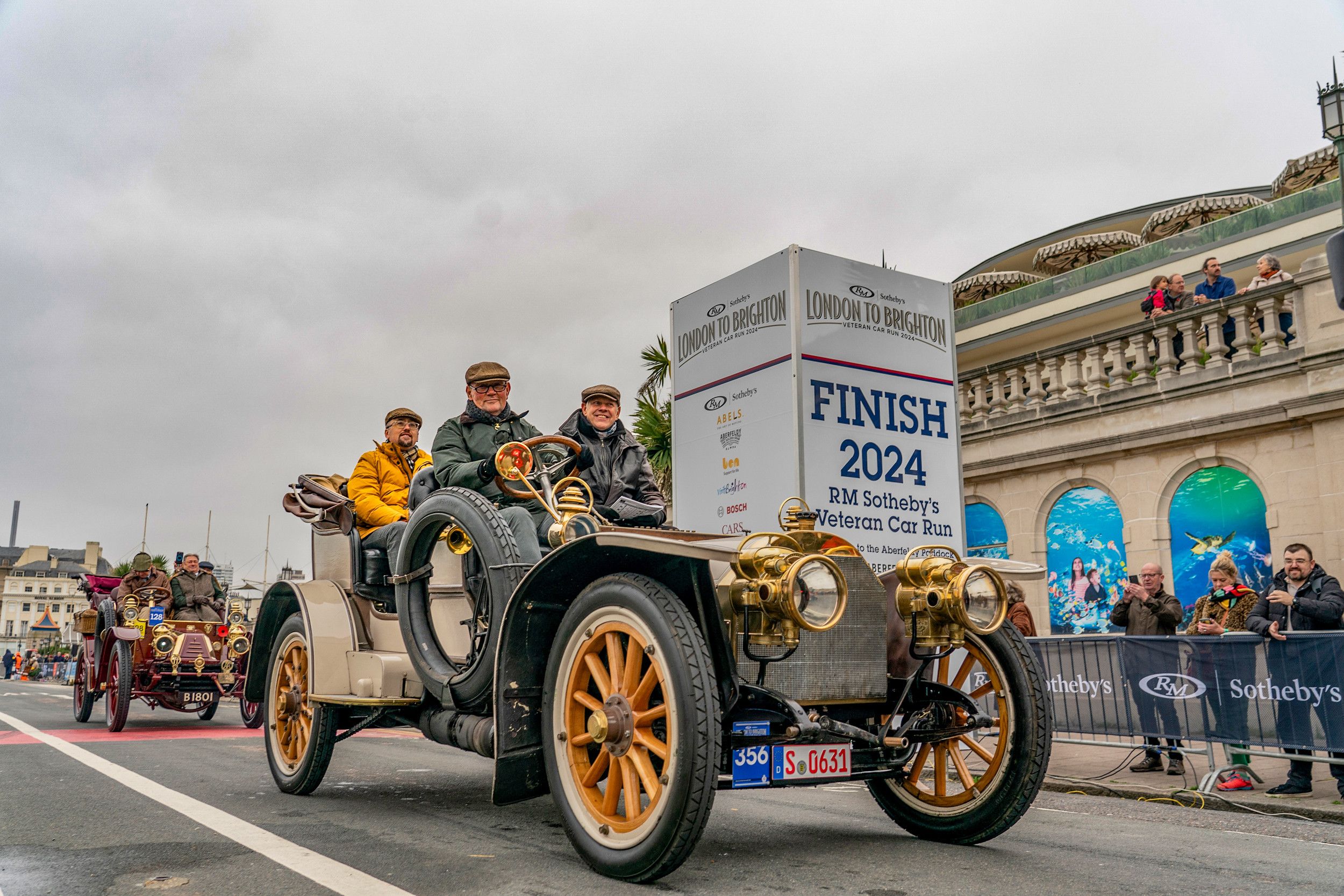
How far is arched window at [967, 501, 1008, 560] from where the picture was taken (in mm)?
14305

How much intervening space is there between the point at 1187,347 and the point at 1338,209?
165 inches

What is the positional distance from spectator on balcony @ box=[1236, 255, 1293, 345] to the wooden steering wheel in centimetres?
917

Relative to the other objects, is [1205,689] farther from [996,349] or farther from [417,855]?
[996,349]

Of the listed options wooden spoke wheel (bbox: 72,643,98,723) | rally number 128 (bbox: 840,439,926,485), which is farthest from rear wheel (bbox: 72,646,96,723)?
rally number 128 (bbox: 840,439,926,485)

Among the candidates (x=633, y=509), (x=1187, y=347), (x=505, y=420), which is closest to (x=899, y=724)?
(x=633, y=509)

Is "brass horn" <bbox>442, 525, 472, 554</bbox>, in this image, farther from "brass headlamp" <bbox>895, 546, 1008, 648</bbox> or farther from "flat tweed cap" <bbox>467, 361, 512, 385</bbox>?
"brass headlamp" <bbox>895, 546, 1008, 648</bbox>

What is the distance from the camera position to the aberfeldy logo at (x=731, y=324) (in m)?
7.52

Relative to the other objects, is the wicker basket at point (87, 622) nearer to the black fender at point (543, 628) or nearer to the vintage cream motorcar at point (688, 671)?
the vintage cream motorcar at point (688, 671)

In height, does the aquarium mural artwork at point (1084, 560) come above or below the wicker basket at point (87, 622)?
above

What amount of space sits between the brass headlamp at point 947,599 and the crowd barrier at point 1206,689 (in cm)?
250

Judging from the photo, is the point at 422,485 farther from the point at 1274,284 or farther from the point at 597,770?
the point at 1274,284

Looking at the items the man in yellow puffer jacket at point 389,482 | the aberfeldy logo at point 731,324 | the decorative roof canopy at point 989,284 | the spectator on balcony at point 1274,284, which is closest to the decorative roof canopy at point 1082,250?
the decorative roof canopy at point 989,284

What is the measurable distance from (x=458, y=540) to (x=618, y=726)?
68.1 inches

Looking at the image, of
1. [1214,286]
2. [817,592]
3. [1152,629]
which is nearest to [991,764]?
[817,592]
